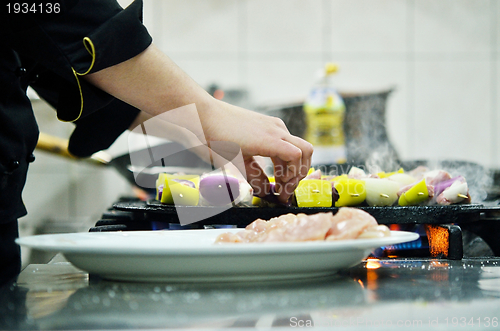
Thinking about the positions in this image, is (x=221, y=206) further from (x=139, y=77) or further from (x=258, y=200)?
(x=139, y=77)

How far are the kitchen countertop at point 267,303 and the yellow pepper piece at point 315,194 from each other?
28 cm

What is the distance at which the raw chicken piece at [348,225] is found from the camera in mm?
454

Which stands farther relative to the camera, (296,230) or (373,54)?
(373,54)

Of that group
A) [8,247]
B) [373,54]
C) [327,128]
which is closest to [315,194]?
[8,247]

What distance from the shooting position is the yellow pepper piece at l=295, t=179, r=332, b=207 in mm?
804

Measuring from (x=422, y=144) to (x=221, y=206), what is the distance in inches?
107

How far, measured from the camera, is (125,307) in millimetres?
375

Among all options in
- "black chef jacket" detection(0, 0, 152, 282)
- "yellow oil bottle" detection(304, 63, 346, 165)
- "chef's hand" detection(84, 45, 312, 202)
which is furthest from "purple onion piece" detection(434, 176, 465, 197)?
"yellow oil bottle" detection(304, 63, 346, 165)

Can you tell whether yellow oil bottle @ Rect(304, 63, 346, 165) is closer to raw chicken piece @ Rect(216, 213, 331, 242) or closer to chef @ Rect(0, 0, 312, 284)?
chef @ Rect(0, 0, 312, 284)

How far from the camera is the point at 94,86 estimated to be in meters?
0.67

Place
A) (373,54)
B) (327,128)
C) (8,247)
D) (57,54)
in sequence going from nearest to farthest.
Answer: (57,54), (8,247), (327,128), (373,54)

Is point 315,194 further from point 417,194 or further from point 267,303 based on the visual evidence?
point 267,303

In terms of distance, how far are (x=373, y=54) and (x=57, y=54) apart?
2.88m

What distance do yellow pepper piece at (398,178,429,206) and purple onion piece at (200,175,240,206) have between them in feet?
1.05
